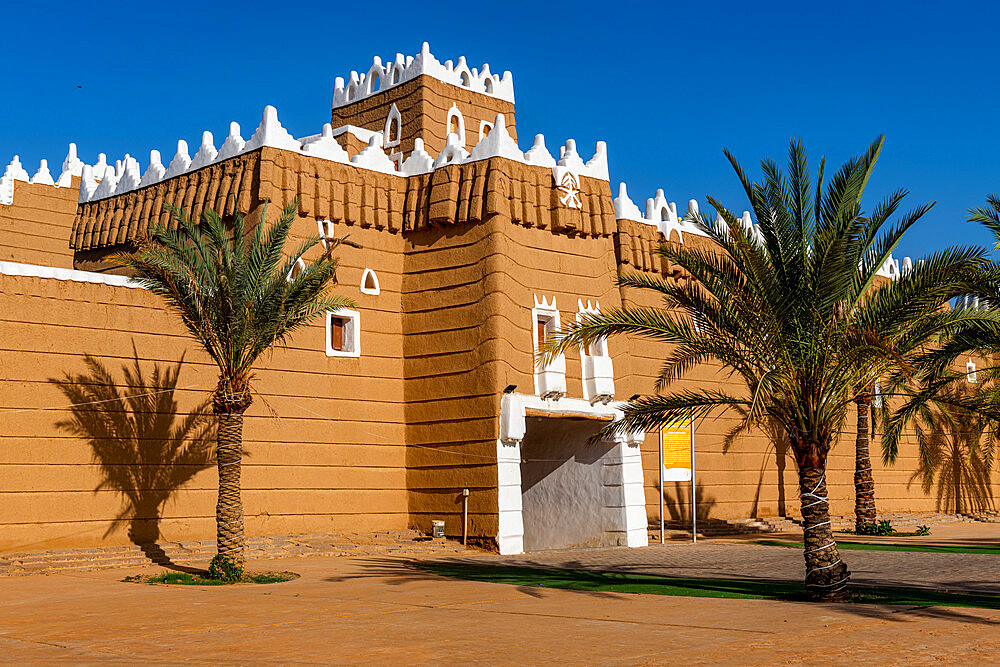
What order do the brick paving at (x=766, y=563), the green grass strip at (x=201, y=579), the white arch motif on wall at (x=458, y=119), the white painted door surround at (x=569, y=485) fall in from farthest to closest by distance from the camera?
the white arch motif on wall at (x=458, y=119)
the white painted door surround at (x=569, y=485)
the brick paving at (x=766, y=563)
the green grass strip at (x=201, y=579)

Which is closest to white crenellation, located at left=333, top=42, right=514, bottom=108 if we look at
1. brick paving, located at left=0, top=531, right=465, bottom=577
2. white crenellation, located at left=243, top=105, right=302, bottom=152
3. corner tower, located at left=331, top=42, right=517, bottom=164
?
corner tower, located at left=331, top=42, right=517, bottom=164

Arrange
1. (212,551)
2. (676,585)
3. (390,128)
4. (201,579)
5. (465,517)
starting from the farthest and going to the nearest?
1. (390,128)
2. (465,517)
3. (212,551)
4. (201,579)
5. (676,585)

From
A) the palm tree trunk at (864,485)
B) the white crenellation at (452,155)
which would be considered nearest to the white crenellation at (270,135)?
the white crenellation at (452,155)

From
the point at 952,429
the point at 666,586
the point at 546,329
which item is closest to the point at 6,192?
the point at 546,329

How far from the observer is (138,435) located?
1728cm

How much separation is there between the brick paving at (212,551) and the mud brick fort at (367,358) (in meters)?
0.42

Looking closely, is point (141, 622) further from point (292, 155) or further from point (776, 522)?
point (776, 522)

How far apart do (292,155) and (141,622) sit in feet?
38.1

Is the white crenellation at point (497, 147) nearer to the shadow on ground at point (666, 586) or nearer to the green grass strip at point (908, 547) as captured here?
the shadow on ground at point (666, 586)

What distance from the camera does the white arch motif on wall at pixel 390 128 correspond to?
2494cm

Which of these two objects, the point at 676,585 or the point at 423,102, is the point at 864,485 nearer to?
the point at 676,585

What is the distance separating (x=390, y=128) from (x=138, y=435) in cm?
1090

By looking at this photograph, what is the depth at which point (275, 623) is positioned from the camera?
10094 millimetres

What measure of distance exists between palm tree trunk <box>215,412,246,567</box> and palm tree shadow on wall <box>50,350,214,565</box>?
2.20 metres
